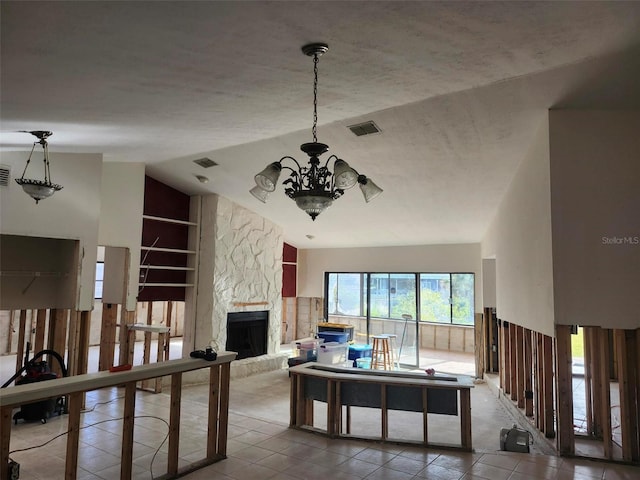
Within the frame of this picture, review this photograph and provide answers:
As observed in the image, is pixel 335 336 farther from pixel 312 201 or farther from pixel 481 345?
Answer: pixel 312 201

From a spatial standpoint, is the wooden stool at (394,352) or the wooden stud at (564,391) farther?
the wooden stool at (394,352)

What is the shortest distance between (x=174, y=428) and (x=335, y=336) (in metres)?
5.70

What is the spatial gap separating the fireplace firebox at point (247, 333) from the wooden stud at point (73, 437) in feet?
17.2

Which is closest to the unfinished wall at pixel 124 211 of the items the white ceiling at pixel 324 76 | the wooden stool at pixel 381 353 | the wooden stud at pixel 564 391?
the white ceiling at pixel 324 76

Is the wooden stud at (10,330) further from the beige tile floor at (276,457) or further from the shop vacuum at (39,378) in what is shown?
the beige tile floor at (276,457)

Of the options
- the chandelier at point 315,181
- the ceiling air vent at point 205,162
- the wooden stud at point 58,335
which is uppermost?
the ceiling air vent at point 205,162

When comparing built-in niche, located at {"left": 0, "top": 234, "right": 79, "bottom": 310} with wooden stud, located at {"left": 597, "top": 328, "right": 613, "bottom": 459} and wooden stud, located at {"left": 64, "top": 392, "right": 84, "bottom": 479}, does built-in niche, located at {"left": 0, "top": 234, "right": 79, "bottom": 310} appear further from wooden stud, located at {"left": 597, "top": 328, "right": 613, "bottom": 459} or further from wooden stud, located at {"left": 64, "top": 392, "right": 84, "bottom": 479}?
wooden stud, located at {"left": 597, "top": 328, "right": 613, "bottom": 459}

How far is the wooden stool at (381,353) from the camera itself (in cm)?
869

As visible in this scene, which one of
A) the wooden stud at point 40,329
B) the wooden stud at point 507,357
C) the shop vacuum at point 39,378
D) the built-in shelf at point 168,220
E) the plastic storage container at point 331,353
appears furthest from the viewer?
the plastic storage container at point 331,353

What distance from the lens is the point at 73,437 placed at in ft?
9.46

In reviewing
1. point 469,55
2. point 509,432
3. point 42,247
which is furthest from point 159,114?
point 509,432

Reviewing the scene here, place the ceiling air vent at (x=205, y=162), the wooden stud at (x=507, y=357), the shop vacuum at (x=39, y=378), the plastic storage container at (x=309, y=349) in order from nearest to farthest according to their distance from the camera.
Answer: the shop vacuum at (x=39, y=378) → the ceiling air vent at (x=205, y=162) → the wooden stud at (x=507, y=357) → the plastic storage container at (x=309, y=349)

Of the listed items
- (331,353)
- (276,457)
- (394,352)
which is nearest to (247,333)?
(331,353)

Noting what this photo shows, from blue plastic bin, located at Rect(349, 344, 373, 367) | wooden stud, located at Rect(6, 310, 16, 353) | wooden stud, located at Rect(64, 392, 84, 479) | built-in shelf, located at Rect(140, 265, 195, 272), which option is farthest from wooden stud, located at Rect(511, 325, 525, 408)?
wooden stud, located at Rect(6, 310, 16, 353)
